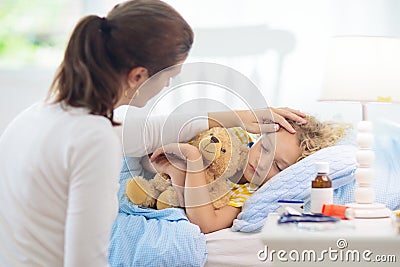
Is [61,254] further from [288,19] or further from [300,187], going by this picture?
[288,19]

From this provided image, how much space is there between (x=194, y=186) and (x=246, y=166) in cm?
21

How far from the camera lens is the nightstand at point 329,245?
53.1 inches

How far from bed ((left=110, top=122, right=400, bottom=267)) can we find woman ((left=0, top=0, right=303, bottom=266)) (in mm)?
621

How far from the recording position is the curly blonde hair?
2096 millimetres

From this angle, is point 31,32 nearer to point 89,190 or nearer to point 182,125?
point 182,125

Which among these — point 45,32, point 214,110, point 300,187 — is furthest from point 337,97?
point 45,32

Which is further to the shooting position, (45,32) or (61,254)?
(45,32)

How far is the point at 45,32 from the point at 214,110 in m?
1.07

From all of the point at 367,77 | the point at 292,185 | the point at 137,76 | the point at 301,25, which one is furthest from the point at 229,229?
the point at 301,25

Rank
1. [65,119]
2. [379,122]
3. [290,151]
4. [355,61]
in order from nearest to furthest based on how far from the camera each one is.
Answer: [65,119]
[355,61]
[290,151]
[379,122]

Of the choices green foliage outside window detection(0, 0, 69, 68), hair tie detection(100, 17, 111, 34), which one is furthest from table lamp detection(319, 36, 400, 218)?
green foliage outside window detection(0, 0, 69, 68)

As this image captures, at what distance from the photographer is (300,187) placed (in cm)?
193

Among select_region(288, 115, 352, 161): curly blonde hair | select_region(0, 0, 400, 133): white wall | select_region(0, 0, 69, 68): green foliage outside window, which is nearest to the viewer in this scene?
select_region(288, 115, 352, 161): curly blonde hair

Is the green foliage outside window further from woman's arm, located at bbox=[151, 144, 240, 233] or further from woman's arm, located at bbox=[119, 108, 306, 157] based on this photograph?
woman's arm, located at bbox=[151, 144, 240, 233]
